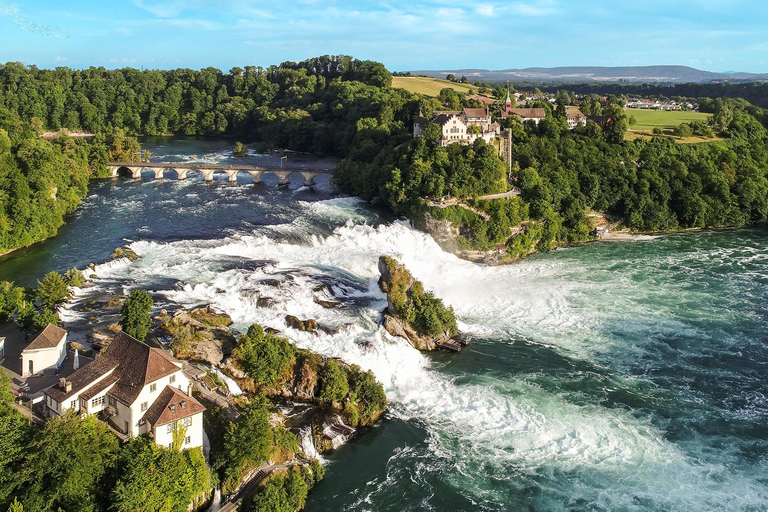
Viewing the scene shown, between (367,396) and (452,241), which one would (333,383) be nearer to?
(367,396)

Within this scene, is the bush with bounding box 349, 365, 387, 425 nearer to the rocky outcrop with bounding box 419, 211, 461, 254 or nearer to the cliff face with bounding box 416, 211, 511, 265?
the cliff face with bounding box 416, 211, 511, 265

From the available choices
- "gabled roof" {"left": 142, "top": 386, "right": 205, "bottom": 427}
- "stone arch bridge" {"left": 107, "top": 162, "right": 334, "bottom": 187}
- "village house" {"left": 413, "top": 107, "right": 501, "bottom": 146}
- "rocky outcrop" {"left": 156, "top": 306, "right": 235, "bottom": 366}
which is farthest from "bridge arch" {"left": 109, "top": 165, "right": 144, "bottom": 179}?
"gabled roof" {"left": 142, "top": 386, "right": 205, "bottom": 427}

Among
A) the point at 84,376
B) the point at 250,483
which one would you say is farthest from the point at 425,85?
the point at 250,483

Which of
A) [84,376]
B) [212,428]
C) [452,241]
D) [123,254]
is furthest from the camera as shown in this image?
[452,241]

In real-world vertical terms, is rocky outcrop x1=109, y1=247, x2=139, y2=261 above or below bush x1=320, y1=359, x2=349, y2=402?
above

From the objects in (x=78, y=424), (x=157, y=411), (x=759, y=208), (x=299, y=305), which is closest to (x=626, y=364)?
(x=299, y=305)
